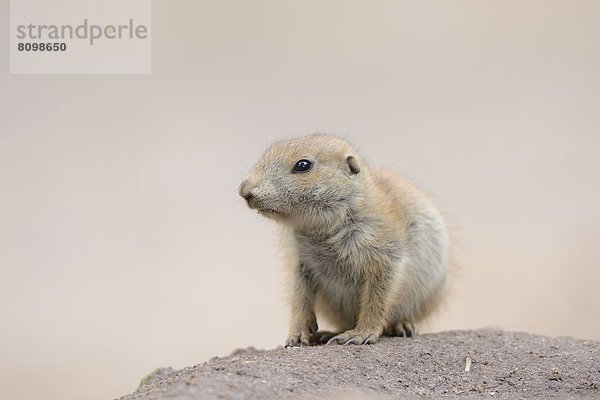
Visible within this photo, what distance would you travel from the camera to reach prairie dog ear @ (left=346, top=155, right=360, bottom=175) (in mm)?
4746

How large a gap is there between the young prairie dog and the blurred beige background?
7.47ft

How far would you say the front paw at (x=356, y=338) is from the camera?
4570 millimetres

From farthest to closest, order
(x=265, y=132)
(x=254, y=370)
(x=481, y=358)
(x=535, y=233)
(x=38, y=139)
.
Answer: (x=535, y=233)
(x=265, y=132)
(x=38, y=139)
(x=481, y=358)
(x=254, y=370)

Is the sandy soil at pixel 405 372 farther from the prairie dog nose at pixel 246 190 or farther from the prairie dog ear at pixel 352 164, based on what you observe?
the prairie dog ear at pixel 352 164

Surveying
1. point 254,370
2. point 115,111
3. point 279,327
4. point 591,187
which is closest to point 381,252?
point 254,370

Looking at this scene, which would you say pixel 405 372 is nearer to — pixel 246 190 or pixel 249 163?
pixel 246 190

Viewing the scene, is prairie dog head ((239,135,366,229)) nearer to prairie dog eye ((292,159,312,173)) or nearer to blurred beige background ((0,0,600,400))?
prairie dog eye ((292,159,312,173))

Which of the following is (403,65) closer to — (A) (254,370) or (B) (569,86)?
(B) (569,86)

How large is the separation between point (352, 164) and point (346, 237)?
0.43 metres

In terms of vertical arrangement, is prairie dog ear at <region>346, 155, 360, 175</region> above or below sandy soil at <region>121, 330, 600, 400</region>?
above

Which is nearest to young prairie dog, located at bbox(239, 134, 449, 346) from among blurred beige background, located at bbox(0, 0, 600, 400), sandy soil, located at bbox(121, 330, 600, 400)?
sandy soil, located at bbox(121, 330, 600, 400)

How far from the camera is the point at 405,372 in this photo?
159 inches

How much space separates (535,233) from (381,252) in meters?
4.74

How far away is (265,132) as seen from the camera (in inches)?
332
